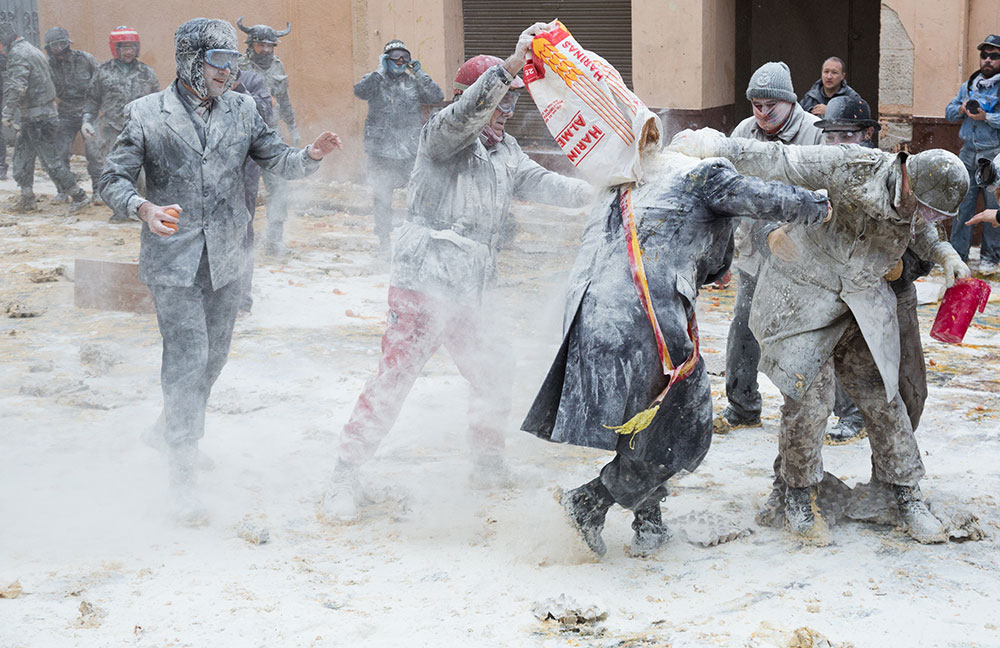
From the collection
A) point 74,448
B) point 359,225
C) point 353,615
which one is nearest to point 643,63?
point 359,225

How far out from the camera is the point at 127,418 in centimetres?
617

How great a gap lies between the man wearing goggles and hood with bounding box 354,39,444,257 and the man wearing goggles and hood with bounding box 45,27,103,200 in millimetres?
4705

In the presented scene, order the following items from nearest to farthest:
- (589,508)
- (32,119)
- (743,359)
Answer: (589,508) → (743,359) → (32,119)

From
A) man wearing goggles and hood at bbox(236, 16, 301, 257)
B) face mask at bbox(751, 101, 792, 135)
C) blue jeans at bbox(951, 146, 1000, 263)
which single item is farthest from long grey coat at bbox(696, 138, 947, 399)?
man wearing goggles and hood at bbox(236, 16, 301, 257)

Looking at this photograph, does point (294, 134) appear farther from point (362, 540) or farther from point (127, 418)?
point (362, 540)

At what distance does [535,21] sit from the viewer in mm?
13641

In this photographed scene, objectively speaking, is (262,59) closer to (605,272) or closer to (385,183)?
(385,183)

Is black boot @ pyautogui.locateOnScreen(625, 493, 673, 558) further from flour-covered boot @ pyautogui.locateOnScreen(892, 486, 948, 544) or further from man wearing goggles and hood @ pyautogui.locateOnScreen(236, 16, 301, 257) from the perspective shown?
man wearing goggles and hood @ pyautogui.locateOnScreen(236, 16, 301, 257)

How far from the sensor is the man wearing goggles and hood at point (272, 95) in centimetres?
1053

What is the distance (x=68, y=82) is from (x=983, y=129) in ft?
33.4

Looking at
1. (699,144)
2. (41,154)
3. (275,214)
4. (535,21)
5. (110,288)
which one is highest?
(535,21)

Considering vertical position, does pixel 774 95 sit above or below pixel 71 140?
above

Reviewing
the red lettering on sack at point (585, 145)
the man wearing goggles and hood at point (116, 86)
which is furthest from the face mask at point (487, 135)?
the man wearing goggles and hood at point (116, 86)


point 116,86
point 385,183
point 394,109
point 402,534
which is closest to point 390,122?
point 394,109
